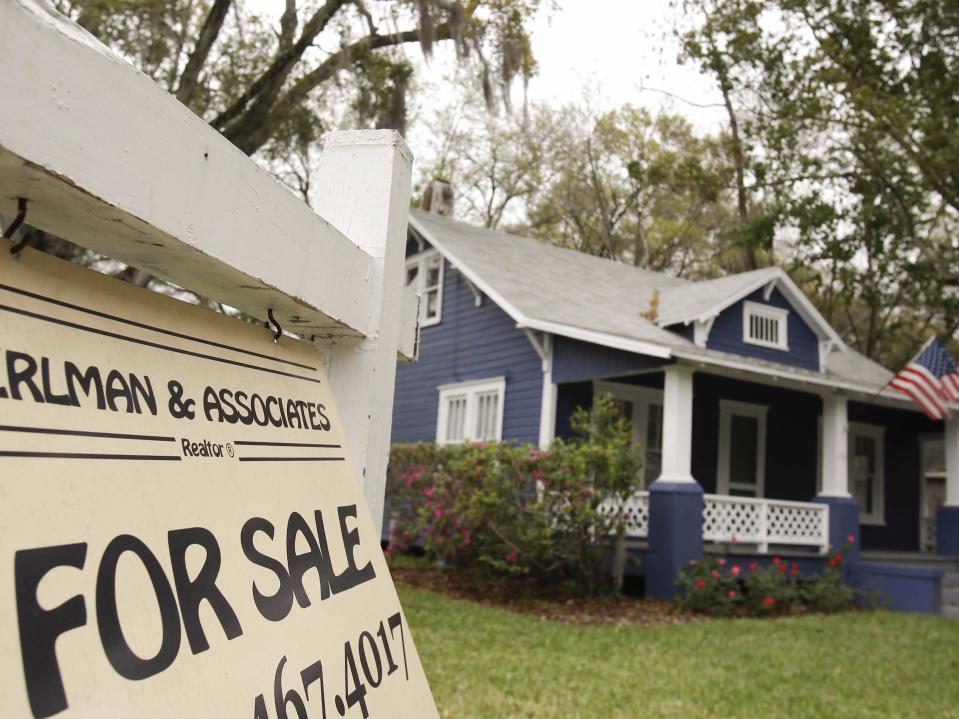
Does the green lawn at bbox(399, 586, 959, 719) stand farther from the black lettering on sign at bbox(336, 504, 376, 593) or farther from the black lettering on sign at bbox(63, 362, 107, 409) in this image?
the black lettering on sign at bbox(63, 362, 107, 409)

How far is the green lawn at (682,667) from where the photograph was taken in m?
5.60

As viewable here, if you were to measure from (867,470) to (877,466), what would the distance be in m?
0.25

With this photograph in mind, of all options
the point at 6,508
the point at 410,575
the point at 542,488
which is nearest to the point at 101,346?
the point at 6,508

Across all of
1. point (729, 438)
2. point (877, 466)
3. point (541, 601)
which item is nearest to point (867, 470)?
point (877, 466)

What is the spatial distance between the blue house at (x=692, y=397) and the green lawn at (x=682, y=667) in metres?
2.28

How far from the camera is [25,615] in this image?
828 millimetres

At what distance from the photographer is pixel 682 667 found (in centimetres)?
694

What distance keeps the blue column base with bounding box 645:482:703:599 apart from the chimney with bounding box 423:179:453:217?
961 centimetres

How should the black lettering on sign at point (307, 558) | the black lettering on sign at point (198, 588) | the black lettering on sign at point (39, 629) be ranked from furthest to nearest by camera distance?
1. the black lettering on sign at point (307, 558)
2. the black lettering on sign at point (198, 588)
3. the black lettering on sign at point (39, 629)

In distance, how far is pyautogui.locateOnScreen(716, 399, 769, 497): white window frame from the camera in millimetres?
15047

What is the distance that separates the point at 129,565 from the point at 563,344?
12.1 metres

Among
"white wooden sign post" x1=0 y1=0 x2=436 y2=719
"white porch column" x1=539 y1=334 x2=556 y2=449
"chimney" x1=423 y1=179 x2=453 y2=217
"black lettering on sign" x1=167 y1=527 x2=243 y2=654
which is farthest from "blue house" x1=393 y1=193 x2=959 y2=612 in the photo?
"black lettering on sign" x1=167 y1=527 x2=243 y2=654

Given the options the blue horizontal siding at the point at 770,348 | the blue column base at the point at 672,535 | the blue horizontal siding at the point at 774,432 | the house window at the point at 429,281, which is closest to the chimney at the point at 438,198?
the house window at the point at 429,281

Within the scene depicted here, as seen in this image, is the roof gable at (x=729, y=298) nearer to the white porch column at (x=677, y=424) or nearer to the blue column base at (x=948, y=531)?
the white porch column at (x=677, y=424)
